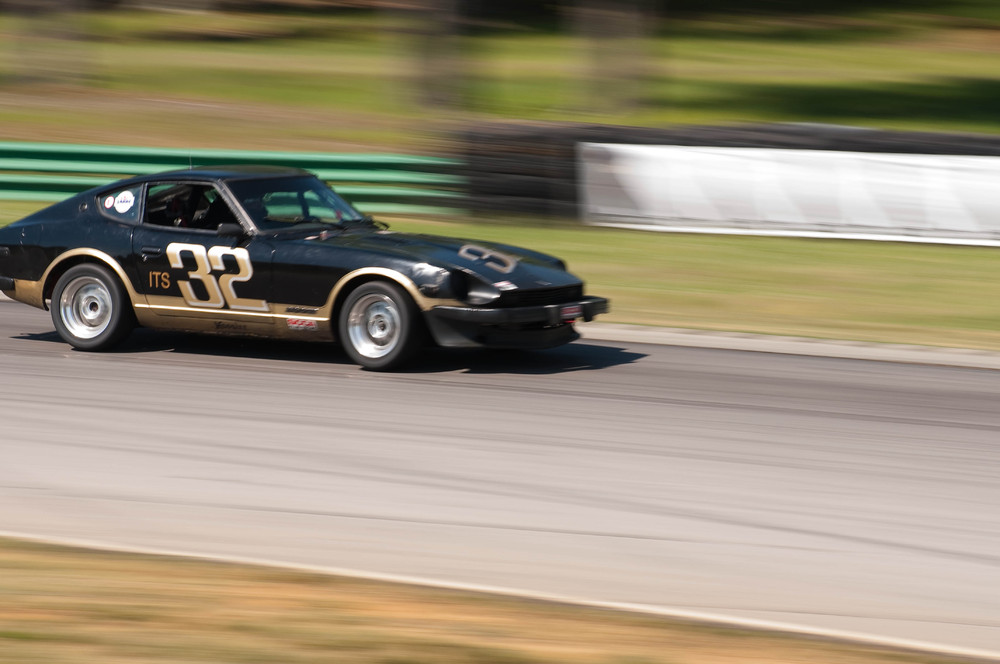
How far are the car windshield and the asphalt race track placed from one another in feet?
3.16

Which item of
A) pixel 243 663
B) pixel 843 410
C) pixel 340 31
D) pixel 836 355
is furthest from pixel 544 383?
pixel 340 31

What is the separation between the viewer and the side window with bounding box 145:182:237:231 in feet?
30.4

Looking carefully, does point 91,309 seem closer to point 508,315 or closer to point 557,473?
point 508,315

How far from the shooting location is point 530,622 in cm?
427

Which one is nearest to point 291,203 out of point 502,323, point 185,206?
point 185,206

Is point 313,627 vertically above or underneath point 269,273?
underneath

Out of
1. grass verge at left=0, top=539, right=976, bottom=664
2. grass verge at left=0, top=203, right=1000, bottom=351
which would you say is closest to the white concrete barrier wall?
grass verge at left=0, top=203, right=1000, bottom=351

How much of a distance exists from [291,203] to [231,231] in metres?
0.59

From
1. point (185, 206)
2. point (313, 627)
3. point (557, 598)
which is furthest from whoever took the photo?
point (185, 206)

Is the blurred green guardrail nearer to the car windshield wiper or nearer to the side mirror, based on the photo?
the car windshield wiper

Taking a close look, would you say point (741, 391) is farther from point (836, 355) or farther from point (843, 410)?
point (836, 355)

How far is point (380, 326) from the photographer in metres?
8.82

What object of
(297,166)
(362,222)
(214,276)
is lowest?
(214,276)

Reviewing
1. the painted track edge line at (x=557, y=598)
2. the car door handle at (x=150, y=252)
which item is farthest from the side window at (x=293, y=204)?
the painted track edge line at (x=557, y=598)
